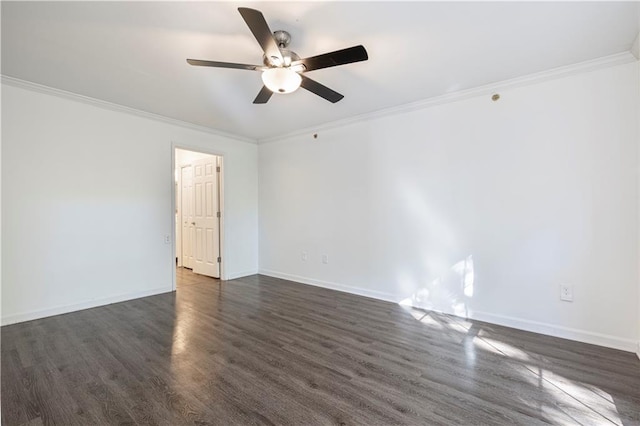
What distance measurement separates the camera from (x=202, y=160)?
5266mm

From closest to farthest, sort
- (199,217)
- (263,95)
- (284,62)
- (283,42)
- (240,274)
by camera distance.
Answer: (284,62) < (283,42) < (263,95) < (240,274) < (199,217)

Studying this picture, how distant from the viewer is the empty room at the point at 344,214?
1895 millimetres

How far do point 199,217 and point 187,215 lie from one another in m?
0.54

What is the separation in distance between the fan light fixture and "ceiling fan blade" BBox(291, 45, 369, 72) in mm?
77

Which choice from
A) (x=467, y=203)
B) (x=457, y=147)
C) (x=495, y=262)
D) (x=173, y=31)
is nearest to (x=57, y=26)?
(x=173, y=31)

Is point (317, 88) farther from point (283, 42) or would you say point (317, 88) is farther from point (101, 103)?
point (101, 103)

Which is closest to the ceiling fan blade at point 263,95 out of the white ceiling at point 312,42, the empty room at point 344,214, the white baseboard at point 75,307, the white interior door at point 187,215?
the empty room at point 344,214

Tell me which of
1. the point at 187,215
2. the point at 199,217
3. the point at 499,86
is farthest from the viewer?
the point at 187,215

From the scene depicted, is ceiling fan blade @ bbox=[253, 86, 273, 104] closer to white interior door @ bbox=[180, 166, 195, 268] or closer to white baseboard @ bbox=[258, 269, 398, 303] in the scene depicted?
white baseboard @ bbox=[258, 269, 398, 303]

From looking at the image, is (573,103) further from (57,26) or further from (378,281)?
(57,26)

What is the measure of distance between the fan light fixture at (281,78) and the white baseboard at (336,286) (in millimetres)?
2783

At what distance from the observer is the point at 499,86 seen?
2969 millimetres

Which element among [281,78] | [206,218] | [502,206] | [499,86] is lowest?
[206,218]

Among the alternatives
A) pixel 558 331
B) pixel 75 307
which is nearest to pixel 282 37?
pixel 558 331
